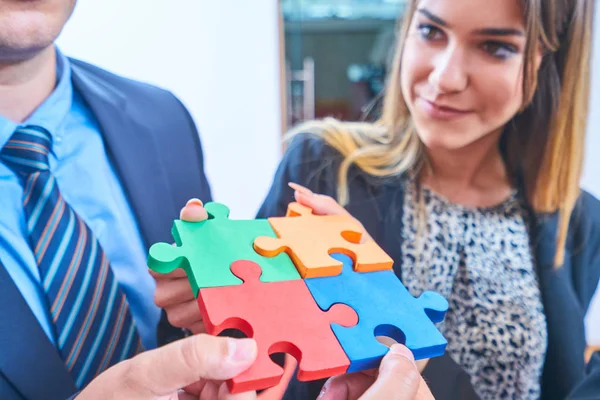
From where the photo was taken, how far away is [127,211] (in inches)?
31.0

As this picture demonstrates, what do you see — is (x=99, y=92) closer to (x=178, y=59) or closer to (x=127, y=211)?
(x=127, y=211)

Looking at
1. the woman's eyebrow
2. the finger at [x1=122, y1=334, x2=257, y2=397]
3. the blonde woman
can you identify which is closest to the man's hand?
the finger at [x1=122, y1=334, x2=257, y2=397]

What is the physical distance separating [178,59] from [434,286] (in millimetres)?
870

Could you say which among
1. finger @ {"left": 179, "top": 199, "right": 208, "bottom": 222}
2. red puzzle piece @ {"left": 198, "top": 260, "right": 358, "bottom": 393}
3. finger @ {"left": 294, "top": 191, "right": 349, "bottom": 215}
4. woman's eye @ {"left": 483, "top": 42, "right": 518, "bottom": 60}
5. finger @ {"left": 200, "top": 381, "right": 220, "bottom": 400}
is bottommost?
finger @ {"left": 200, "top": 381, "right": 220, "bottom": 400}

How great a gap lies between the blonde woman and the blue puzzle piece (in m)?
0.19

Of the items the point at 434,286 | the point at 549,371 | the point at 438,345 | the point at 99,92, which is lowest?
the point at 549,371

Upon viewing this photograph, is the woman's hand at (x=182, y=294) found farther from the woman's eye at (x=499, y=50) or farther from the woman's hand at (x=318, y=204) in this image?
the woman's eye at (x=499, y=50)

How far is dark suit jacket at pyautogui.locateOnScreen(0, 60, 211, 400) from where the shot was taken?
0.57 m

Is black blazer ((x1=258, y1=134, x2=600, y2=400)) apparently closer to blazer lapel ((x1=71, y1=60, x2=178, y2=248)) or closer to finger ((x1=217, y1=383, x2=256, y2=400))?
blazer lapel ((x1=71, y1=60, x2=178, y2=248))

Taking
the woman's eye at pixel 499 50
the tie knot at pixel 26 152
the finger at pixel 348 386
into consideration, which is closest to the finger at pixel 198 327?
the finger at pixel 348 386

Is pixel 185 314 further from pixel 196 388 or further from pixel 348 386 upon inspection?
pixel 348 386

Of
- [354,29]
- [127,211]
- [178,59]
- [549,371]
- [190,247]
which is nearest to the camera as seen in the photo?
[190,247]

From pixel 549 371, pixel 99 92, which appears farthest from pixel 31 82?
pixel 549 371

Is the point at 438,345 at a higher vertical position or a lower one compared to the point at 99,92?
Answer: lower
